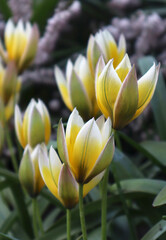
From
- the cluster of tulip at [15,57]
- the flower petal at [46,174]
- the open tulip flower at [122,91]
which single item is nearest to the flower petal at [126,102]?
the open tulip flower at [122,91]

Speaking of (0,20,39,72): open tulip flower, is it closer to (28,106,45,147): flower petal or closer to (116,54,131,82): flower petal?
(28,106,45,147): flower petal

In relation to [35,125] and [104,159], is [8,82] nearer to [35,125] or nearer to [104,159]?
[35,125]

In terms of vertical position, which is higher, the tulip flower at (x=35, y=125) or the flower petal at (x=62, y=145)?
the flower petal at (x=62, y=145)

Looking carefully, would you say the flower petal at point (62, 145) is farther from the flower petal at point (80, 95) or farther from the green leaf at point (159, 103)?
the green leaf at point (159, 103)

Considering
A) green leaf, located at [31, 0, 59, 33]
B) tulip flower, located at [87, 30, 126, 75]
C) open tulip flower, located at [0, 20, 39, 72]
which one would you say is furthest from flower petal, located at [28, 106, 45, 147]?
green leaf, located at [31, 0, 59, 33]

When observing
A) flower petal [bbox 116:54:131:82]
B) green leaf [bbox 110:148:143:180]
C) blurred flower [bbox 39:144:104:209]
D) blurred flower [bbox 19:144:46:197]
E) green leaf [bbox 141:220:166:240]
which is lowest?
green leaf [bbox 110:148:143:180]

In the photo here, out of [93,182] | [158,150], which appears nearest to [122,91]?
[93,182]
